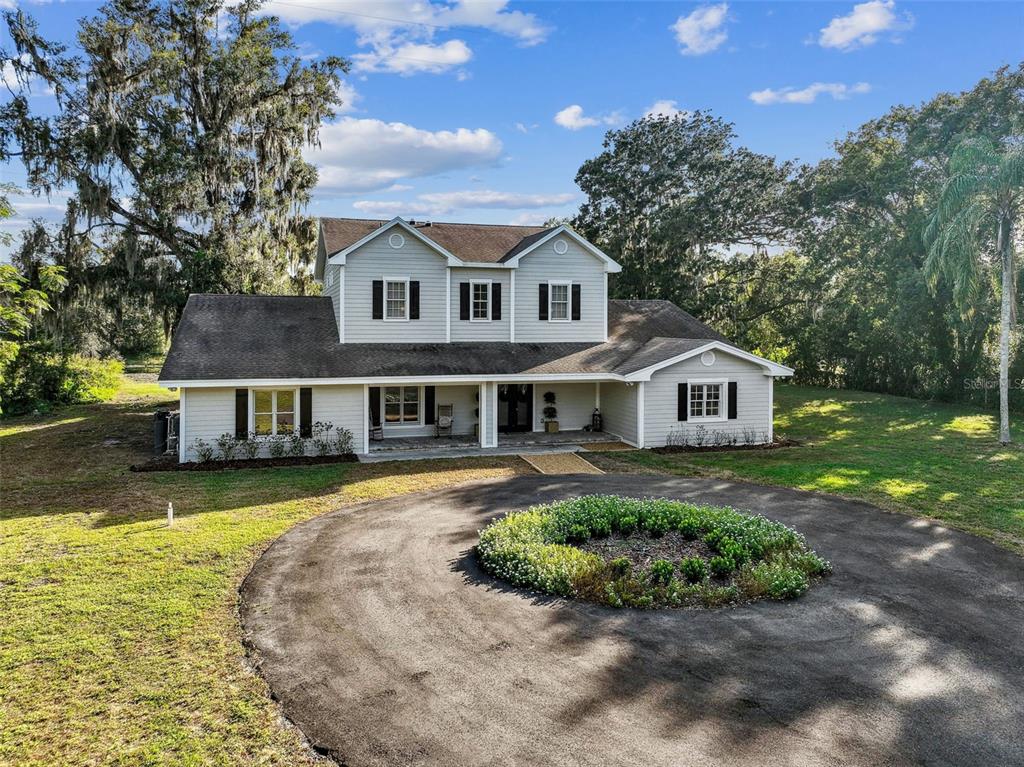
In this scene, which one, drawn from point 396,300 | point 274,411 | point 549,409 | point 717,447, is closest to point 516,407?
point 549,409

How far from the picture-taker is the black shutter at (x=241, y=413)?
1769 centimetres

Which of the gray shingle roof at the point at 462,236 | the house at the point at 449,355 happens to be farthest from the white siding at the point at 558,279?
the gray shingle roof at the point at 462,236

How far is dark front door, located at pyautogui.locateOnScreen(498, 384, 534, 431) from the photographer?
74.8 feet

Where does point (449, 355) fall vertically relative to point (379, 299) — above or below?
below

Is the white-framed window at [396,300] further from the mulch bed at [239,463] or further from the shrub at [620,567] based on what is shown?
the shrub at [620,567]

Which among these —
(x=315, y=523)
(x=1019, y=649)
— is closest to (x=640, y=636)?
(x=1019, y=649)

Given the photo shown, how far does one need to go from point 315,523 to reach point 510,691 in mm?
6713

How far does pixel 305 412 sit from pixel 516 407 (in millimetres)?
7630

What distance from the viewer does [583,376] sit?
20422 mm

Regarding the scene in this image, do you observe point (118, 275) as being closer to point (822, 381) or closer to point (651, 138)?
point (651, 138)

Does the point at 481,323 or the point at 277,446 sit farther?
the point at 481,323

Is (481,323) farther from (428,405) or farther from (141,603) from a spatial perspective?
(141,603)

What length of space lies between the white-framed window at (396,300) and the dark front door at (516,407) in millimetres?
4399

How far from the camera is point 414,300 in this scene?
21.1 meters
